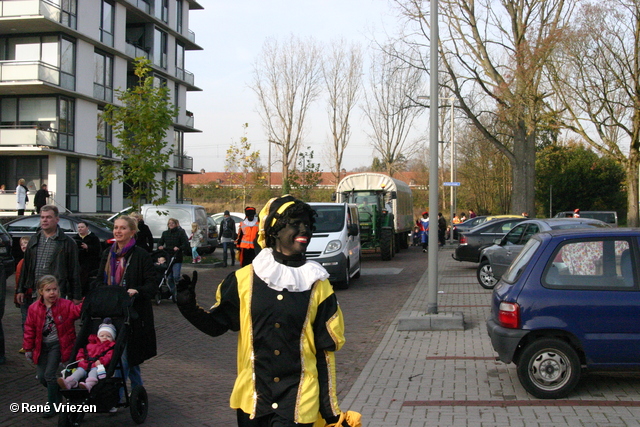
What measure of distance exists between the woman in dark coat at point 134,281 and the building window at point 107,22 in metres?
32.2

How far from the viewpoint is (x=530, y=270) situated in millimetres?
6555

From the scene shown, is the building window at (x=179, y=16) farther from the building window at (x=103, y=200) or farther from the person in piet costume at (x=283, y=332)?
the person in piet costume at (x=283, y=332)

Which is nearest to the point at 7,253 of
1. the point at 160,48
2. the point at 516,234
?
the point at 516,234

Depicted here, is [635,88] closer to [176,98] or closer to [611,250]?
[611,250]

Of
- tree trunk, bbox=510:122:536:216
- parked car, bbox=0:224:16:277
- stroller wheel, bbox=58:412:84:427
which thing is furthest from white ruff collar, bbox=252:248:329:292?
tree trunk, bbox=510:122:536:216

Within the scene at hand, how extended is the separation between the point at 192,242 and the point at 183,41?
30153mm

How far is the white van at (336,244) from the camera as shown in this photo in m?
14.9

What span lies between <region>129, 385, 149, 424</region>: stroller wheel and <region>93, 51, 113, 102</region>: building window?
1250 inches

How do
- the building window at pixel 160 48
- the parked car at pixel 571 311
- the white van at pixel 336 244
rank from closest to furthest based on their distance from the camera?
the parked car at pixel 571 311 < the white van at pixel 336 244 < the building window at pixel 160 48

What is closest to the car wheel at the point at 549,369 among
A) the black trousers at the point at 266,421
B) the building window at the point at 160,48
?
the black trousers at the point at 266,421

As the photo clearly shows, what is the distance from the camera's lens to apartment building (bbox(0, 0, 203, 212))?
3100 cm

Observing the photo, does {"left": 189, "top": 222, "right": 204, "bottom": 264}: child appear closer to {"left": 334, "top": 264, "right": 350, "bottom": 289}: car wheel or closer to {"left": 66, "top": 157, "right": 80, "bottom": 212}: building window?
{"left": 334, "top": 264, "right": 350, "bottom": 289}: car wheel

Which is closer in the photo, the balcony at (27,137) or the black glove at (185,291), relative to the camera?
the black glove at (185,291)

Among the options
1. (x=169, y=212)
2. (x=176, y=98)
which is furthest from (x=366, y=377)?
(x=176, y=98)
